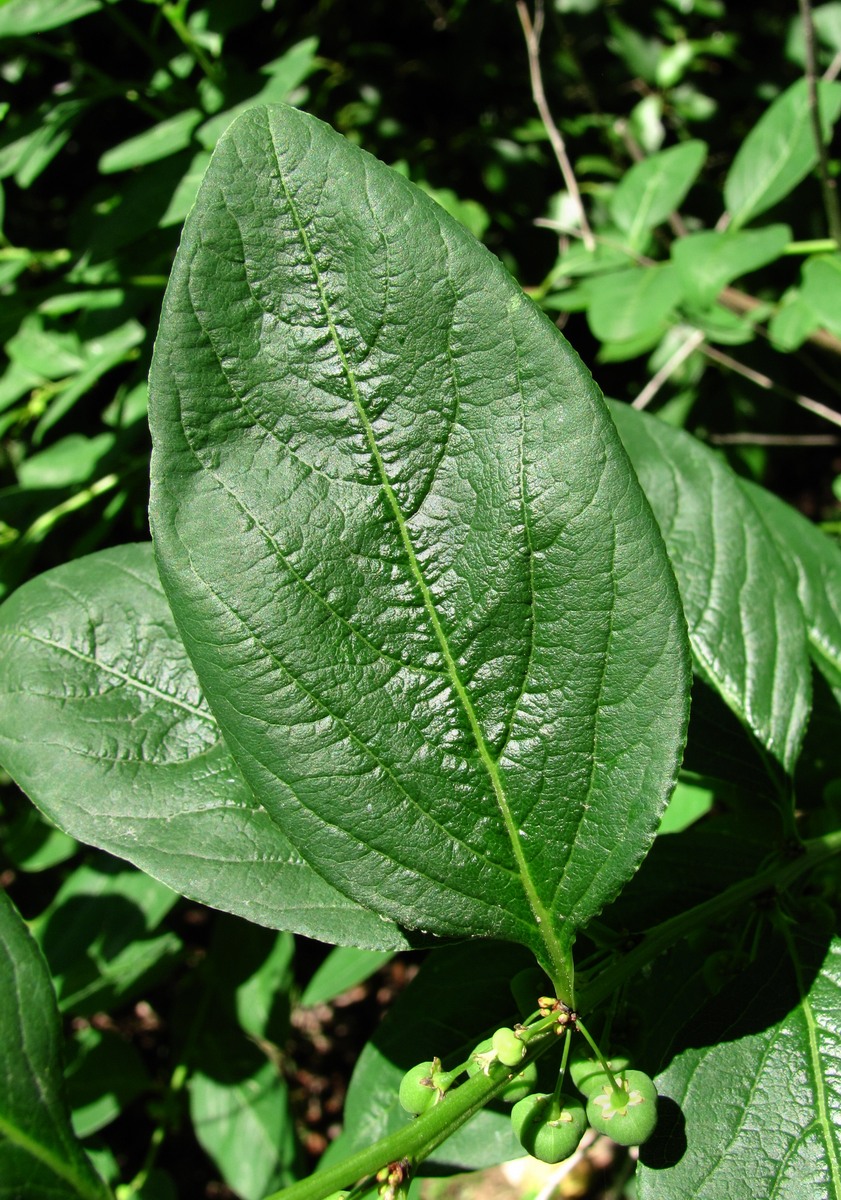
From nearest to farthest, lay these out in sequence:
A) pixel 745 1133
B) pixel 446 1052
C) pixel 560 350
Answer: pixel 560 350, pixel 745 1133, pixel 446 1052

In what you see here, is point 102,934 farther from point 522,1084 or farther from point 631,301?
point 631,301

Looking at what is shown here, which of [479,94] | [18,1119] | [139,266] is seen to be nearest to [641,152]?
[479,94]

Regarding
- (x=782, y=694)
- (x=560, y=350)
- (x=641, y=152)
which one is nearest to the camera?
(x=560, y=350)

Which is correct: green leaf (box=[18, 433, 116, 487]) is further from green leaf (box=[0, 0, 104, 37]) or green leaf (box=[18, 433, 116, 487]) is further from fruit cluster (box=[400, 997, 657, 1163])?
fruit cluster (box=[400, 997, 657, 1163])

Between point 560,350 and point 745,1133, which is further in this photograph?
point 745,1133

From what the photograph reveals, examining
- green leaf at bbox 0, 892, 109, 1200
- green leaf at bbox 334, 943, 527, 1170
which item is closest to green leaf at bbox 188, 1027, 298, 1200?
green leaf at bbox 334, 943, 527, 1170

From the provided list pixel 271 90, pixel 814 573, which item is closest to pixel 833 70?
pixel 271 90

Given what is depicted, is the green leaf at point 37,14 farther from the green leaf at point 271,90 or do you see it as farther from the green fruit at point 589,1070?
the green fruit at point 589,1070

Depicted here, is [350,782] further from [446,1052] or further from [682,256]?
[682,256]
